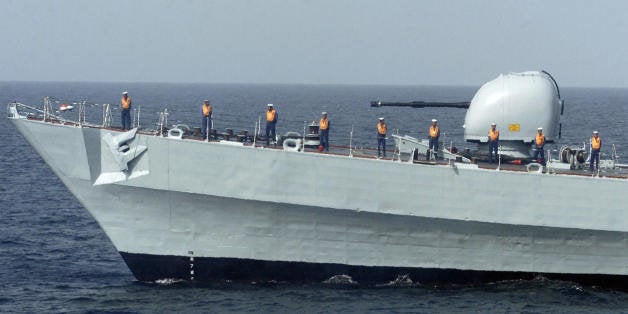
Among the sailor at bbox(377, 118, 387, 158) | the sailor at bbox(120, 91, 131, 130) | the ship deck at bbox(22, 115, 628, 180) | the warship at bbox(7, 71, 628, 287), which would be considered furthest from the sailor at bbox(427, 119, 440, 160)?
the sailor at bbox(120, 91, 131, 130)

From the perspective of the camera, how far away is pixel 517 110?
71.0 ft

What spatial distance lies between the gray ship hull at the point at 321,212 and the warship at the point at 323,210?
3 centimetres

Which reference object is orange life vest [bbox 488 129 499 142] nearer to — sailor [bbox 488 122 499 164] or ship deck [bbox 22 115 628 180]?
sailor [bbox 488 122 499 164]

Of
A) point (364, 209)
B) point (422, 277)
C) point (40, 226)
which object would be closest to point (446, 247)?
A: point (422, 277)

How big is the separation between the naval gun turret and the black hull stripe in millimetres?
3755

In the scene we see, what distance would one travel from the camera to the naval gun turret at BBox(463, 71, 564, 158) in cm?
2164

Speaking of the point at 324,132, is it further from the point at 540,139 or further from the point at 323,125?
the point at 540,139

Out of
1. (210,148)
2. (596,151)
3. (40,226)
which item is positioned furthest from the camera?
(40,226)

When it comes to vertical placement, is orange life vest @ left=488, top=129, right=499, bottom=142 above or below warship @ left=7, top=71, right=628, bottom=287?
above

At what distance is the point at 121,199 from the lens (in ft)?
66.5

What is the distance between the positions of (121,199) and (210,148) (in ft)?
9.00

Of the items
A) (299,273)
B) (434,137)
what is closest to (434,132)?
(434,137)

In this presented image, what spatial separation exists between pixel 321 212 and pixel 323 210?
79 mm

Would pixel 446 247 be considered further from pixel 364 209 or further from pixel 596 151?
pixel 596 151
